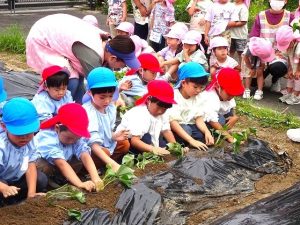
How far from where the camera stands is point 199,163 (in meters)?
4.54

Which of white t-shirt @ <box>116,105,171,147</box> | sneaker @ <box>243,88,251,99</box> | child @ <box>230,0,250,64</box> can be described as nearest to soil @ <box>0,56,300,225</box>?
white t-shirt @ <box>116,105,171,147</box>

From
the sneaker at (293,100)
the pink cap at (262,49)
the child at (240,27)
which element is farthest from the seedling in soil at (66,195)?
the child at (240,27)

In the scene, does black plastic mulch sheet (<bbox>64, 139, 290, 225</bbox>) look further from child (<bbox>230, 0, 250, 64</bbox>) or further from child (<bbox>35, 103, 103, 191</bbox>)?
child (<bbox>230, 0, 250, 64</bbox>)

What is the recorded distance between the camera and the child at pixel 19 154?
135 inches

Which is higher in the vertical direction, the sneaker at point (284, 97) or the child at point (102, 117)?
the child at point (102, 117)

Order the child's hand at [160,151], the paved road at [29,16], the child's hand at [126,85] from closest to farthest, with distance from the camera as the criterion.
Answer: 1. the child's hand at [160,151]
2. the child's hand at [126,85]
3. the paved road at [29,16]

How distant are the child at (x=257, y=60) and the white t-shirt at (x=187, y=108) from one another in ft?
7.27

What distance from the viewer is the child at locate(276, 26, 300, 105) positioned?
22.9ft

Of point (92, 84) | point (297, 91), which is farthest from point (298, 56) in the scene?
point (92, 84)

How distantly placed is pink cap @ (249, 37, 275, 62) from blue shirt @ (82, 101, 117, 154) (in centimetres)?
320

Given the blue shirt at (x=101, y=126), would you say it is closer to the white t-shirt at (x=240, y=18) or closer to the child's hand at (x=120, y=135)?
the child's hand at (x=120, y=135)

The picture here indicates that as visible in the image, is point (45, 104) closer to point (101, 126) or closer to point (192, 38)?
point (101, 126)

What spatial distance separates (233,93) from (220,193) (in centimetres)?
128

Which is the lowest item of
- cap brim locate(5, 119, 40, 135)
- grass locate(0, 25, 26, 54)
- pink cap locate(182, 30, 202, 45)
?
grass locate(0, 25, 26, 54)
